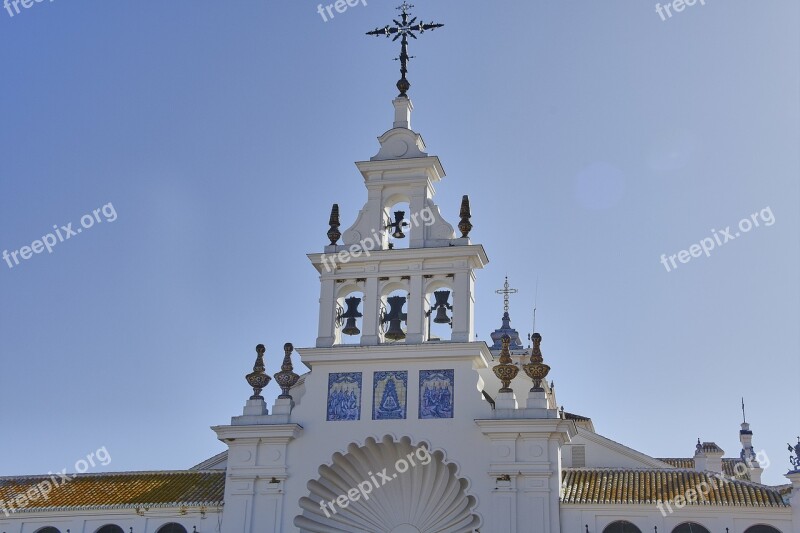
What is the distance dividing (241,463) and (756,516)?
11203mm

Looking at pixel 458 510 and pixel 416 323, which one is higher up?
pixel 416 323

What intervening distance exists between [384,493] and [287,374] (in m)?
3.55

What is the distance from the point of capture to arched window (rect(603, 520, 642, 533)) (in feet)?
71.7

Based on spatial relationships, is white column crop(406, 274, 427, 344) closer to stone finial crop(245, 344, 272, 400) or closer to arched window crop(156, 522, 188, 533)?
stone finial crop(245, 344, 272, 400)

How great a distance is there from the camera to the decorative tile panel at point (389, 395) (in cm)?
2325

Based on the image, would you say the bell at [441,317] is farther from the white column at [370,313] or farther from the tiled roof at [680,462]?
the tiled roof at [680,462]

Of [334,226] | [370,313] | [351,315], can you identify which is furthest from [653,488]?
[334,226]

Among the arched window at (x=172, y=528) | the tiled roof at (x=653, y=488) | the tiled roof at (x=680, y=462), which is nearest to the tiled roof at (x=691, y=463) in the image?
the tiled roof at (x=680, y=462)

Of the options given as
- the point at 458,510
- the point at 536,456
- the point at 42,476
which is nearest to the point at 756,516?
the point at 536,456

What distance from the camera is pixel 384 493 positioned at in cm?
2355

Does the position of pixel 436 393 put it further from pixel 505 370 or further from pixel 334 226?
pixel 334 226

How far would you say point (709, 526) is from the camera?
71.0ft

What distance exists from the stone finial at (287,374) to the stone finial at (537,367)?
5.47 m

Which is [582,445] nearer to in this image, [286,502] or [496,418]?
[496,418]
